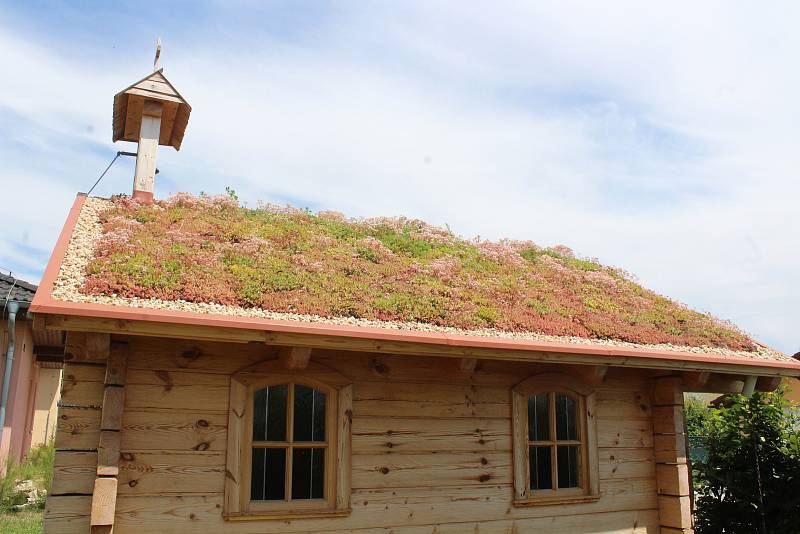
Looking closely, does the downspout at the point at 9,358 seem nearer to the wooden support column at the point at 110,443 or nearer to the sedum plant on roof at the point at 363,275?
the sedum plant on roof at the point at 363,275

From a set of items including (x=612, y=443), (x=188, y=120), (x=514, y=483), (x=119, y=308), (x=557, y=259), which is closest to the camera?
(x=119, y=308)

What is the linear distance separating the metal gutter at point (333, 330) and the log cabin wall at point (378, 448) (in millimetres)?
721

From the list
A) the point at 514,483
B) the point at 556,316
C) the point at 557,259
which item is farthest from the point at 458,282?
the point at 557,259

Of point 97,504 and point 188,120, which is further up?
point 188,120

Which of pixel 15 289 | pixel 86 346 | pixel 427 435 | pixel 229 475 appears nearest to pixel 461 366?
pixel 427 435

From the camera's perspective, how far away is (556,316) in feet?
27.9

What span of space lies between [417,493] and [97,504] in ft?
9.95

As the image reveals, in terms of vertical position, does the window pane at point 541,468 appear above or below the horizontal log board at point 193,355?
below

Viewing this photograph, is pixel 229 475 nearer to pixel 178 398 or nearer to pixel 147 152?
pixel 178 398

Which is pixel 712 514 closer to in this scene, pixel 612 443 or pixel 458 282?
pixel 612 443

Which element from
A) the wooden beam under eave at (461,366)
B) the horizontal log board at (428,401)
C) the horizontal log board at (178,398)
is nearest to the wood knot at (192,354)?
the horizontal log board at (178,398)

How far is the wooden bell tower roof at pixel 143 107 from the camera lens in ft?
35.1

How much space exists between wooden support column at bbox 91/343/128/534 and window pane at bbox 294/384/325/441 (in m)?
1.61

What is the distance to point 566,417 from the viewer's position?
27.0 ft
